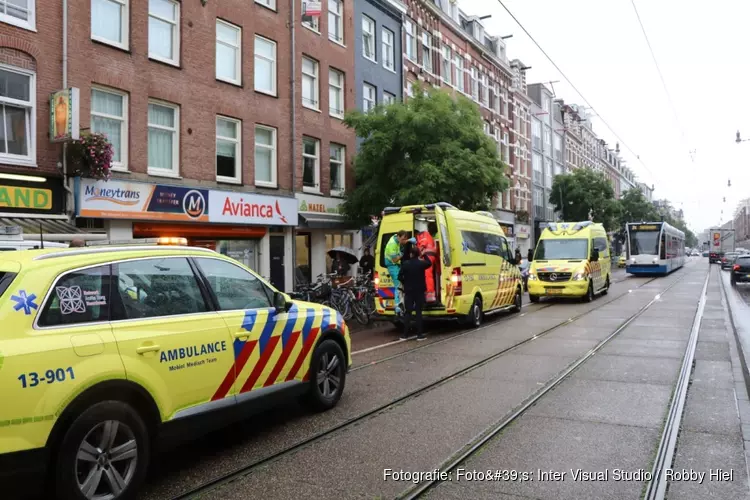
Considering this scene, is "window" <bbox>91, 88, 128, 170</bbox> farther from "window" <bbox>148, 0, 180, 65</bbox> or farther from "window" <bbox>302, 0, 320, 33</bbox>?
"window" <bbox>302, 0, 320, 33</bbox>

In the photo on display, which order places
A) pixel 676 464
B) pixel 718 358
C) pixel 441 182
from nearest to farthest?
pixel 676 464, pixel 718 358, pixel 441 182

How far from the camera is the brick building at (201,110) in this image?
13359 mm

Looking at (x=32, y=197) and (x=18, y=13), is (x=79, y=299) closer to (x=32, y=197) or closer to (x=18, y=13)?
(x=32, y=197)

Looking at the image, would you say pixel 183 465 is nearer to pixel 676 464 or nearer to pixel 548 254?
pixel 676 464

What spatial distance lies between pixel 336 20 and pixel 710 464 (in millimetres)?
22029

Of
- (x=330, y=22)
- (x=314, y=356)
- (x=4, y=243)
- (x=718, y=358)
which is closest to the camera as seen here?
(x=314, y=356)

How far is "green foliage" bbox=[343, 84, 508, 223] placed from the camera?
61.0 feet

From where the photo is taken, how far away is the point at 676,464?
4.57 metres

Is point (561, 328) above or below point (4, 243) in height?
below

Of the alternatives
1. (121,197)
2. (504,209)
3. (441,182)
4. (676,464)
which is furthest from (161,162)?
(504,209)

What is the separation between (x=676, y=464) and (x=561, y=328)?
26.2 feet

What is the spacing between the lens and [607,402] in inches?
250

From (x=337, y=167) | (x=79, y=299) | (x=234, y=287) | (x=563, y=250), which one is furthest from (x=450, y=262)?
(x=337, y=167)

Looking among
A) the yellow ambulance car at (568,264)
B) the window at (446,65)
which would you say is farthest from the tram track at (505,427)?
the window at (446,65)
